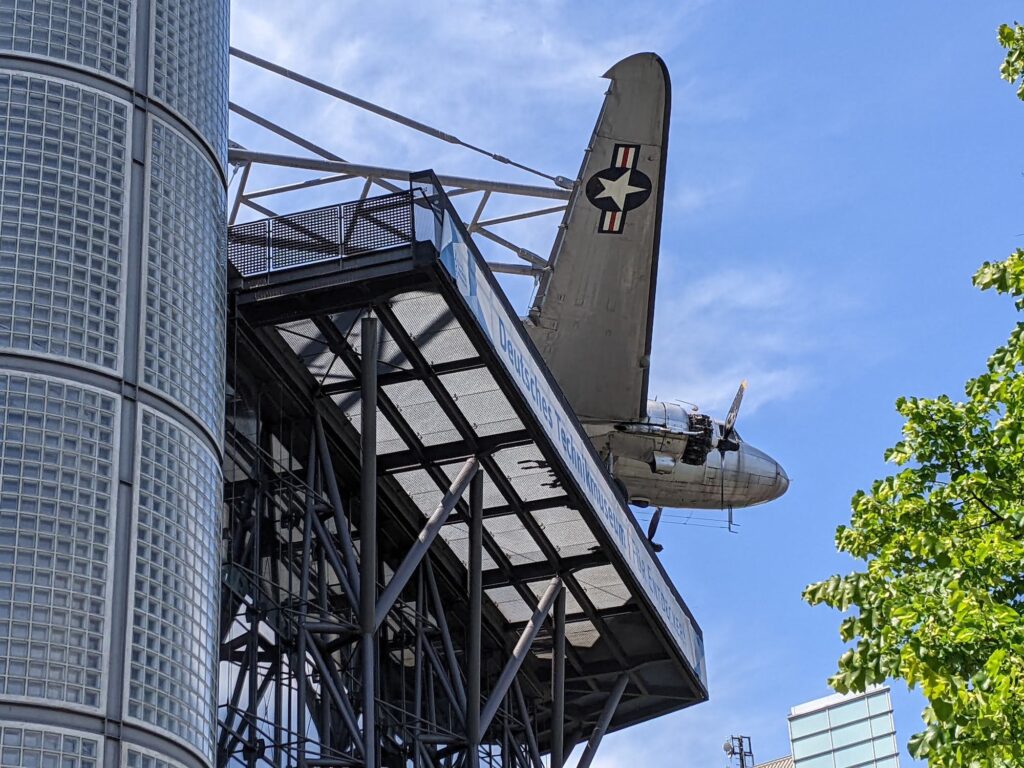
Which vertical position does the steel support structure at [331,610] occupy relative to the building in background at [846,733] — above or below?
below

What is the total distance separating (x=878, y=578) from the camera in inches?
684

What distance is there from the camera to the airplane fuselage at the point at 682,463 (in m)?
47.5

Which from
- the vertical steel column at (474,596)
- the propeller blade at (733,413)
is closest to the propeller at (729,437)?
the propeller blade at (733,413)

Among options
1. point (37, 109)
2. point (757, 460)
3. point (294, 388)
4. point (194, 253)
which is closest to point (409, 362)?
point (294, 388)

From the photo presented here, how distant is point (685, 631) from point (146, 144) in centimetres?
2162

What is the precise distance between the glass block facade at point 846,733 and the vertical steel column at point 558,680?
143 feet

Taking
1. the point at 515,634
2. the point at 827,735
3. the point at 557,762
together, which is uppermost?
the point at 827,735

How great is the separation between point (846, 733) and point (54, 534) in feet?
213

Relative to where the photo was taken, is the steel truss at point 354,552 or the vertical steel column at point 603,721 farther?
the vertical steel column at point 603,721

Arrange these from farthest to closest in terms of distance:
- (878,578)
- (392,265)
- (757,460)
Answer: (757,460)
(392,265)
(878,578)

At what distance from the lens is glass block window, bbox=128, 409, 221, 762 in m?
20.6

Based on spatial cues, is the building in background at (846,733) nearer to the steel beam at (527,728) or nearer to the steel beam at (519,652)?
the steel beam at (527,728)

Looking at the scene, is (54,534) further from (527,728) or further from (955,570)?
(527,728)

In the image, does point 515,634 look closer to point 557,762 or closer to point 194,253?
point 557,762
